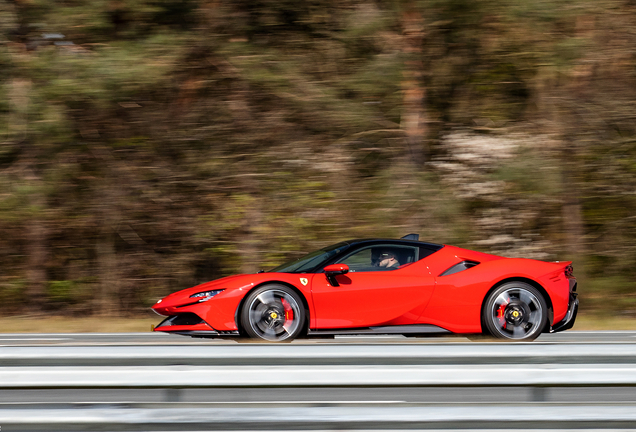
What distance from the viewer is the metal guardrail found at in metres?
2.89

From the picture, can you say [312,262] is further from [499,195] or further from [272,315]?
[499,195]

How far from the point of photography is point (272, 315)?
616cm

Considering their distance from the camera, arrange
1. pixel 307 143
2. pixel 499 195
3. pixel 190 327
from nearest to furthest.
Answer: pixel 190 327 < pixel 499 195 < pixel 307 143

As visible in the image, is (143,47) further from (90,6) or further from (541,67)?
(541,67)

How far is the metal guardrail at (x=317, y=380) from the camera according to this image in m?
2.89

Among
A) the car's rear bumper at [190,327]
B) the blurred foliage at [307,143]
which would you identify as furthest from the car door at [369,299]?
the blurred foliage at [307,143]

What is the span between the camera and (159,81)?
1135 cm

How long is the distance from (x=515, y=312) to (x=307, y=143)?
6470 millimetres

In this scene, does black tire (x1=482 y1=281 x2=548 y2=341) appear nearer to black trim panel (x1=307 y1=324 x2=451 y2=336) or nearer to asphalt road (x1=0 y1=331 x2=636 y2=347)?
asphalt road (x1=0 y1=331 x2=636 y2=347)

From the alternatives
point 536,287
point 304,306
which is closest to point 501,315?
point 536,287

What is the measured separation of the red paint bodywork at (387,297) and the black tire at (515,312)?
0.07 meters

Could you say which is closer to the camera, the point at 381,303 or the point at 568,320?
the point at 381,303

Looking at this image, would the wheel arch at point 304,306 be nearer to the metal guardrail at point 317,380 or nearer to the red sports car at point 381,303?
the red sports car at point 381,303

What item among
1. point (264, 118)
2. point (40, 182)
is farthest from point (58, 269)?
point (264, 118)
